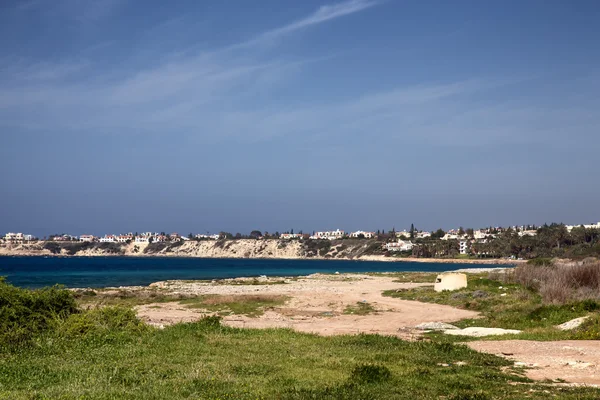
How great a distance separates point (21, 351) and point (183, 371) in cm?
515

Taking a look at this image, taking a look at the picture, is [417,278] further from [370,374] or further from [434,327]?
[370,374]

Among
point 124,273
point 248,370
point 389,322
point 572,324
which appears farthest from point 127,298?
point 124,273

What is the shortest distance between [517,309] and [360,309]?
1133 cm

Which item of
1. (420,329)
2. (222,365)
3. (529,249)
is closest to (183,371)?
(222,365)

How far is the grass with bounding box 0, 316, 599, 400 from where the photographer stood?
10.7 m

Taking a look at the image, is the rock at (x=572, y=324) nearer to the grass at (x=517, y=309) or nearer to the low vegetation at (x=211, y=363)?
the grass at (x=517, y=309)

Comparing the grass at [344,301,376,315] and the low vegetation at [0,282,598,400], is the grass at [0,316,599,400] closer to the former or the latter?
the low vegetation at [0,282,598,400]

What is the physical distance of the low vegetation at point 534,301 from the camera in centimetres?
2182

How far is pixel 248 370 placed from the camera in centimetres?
1280

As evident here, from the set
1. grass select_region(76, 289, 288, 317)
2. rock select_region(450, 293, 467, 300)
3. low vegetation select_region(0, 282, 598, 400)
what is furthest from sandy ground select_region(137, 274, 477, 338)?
low vegetation select_region(0, 282, 598, 400)

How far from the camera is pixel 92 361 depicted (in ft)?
44.4

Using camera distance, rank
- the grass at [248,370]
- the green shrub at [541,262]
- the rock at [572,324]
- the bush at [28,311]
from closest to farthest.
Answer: the grass at [248,370] → the bush at [28,311] → the rock at [572,324] → the green shrub at [541,262]

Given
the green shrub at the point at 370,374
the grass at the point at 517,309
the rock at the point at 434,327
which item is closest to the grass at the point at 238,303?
the grass at the point at 517,309

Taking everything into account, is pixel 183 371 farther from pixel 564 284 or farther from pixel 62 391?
pixel 564 284
